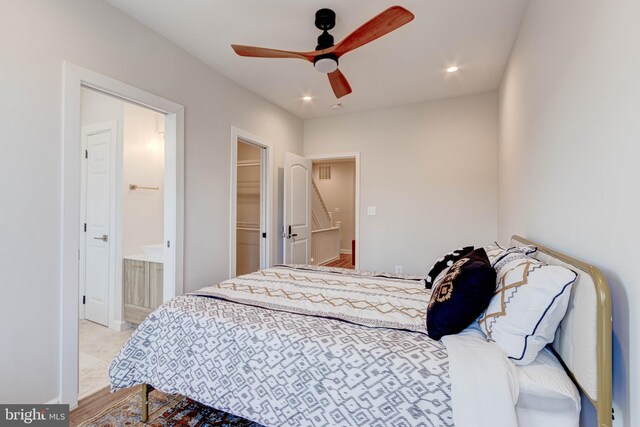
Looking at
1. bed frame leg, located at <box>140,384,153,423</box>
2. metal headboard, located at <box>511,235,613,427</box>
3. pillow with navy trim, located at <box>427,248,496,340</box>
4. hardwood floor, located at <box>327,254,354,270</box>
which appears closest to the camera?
metal headboard, located at <box>511,235,613,427</box>

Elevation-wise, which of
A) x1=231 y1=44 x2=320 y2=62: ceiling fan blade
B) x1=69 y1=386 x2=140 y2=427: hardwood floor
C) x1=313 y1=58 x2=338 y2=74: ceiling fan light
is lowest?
x1=69 y1=386 x2=140 y2=427: hardwood floor

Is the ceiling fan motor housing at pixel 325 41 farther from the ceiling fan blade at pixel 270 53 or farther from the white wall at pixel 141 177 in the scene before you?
the white wall at pixel 141 177

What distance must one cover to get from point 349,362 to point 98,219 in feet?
11.1

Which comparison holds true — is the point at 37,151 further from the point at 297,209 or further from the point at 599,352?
the point at 297,209

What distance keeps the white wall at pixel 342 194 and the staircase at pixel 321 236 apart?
4.21ft

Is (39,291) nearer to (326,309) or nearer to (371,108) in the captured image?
(326,309)

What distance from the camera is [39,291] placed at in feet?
5.75

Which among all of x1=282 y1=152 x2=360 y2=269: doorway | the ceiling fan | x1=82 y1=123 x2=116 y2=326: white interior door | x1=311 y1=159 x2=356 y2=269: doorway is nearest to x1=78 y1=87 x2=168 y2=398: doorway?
x1=82 y1=123 x2=116 y2=326: white interior door

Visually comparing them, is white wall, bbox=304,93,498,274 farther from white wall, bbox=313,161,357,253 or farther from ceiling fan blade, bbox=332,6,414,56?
white wall, bbox=313,161,357,253

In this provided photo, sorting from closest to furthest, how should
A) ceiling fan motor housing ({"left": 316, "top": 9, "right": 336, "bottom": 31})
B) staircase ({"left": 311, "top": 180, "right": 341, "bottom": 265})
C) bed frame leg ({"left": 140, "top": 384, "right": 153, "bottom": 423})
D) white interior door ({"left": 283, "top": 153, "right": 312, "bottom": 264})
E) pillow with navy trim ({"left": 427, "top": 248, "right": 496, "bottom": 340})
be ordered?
pillow with navy trim ({"left": 427, "top": 248, "right": 496, "bottom": 340})
bed frame leg ({"left": 140, "top": 384, "right": 153, "bottom": 423})
ceiling fan motor housing ({"left": 316, "top": 9, "right": 336, "bottom": 31})
white interior door ({"left": 283, "top": 153, "right": 312, "bottom": 264})
staircase ({"left": 311, "top": 180, "right": 341, "bottom": 265})

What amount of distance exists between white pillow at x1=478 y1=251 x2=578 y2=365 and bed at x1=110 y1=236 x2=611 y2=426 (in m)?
0.04

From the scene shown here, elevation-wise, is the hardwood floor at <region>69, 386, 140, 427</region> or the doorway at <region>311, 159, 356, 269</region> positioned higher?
the doorway at <region>311, 159, 356, 269</region>

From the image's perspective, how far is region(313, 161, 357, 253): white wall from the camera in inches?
338

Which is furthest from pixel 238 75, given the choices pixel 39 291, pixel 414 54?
pixel 39 291
